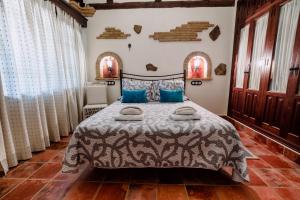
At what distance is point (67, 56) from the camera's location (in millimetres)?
2893

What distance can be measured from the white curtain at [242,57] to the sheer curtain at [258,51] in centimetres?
26

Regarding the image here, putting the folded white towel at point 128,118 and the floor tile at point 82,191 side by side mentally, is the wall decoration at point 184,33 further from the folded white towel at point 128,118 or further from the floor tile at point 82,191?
the floor tile at point 82,191

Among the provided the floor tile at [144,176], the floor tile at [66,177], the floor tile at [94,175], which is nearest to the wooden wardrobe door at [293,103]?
the floor tile at [144,176]

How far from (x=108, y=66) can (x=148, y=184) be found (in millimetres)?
2825

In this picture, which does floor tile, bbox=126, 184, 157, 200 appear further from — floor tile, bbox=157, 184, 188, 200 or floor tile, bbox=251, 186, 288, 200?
floor tile, bbox=251, 186, 288, 200

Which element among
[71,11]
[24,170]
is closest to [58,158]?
[24,170]

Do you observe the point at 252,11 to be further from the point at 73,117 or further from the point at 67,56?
the point at 73,117

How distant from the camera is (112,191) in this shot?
1472 millimetres

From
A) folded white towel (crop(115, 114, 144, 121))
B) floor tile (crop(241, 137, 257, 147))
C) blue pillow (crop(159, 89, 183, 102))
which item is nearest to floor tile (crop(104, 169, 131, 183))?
folded white towel (crop(115, 114, 144, 121))

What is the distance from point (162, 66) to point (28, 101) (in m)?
2.53

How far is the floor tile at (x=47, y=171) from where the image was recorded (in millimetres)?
1678

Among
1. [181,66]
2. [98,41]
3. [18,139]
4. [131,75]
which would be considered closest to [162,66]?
[181,66]

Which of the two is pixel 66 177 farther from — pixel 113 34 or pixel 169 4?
pixel 169 4

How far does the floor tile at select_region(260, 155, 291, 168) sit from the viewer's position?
1.87 m
